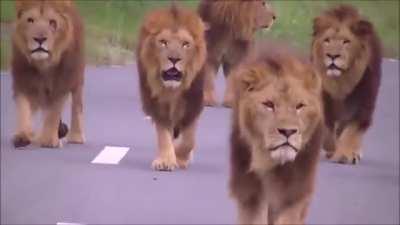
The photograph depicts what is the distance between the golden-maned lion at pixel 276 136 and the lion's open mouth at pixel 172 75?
22 centimetres

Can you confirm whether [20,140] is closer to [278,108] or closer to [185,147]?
[185,147]

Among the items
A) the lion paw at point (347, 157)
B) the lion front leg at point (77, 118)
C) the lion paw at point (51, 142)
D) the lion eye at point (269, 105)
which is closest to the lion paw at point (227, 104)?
the lion eye at point (269, 105)

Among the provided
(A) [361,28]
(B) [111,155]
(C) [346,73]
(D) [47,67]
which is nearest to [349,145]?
(C) [346,73]

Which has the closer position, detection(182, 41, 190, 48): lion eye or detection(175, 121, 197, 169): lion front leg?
detection(182, 41, 190, 48): lion eye

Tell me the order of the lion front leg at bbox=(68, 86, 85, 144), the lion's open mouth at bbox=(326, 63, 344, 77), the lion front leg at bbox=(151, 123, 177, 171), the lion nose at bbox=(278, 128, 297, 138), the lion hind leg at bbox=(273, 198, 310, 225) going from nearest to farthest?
the lion nose at bbox=(278, 128, 297, 138) → the lion hind leg at bbox=(273, 198, 310, 225) → the lion's open mouth at bbox=(326, 63, 344, 77) → the lion front leg at bbox=(151, 123, 177, 171) → the lion front leg at bbox=(68, 86, 85, 144)

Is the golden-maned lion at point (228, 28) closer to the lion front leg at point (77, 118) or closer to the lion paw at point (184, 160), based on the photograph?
the lion paw at point (184, 160)

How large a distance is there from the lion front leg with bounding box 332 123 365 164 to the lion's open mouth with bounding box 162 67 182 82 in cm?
46

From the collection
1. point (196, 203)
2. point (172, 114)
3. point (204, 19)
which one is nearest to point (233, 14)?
point (204, 19)

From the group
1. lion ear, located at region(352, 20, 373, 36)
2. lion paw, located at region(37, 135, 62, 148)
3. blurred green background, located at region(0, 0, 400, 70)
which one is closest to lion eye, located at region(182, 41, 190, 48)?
blurred green background, located at region(0, 0, 400, 70)

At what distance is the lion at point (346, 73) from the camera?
2.19m

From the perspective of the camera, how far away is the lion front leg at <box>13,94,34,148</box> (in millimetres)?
2502

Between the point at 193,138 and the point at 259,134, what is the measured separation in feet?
1.38

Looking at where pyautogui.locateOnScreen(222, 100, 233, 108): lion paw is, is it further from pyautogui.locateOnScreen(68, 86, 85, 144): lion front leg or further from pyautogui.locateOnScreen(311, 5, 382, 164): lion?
pyautogui.locateOnScreen(68, 86, 85, 144): lion front leg

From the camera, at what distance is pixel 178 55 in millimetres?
2215
